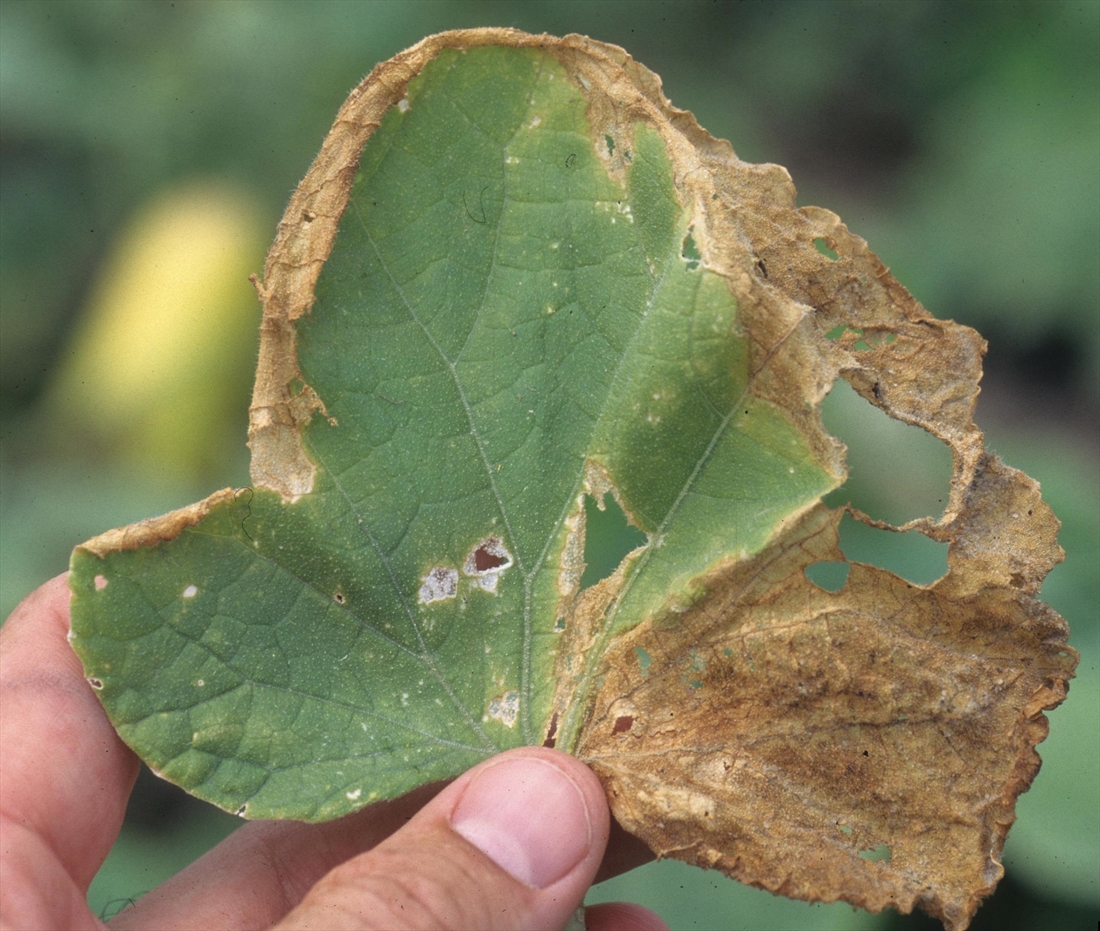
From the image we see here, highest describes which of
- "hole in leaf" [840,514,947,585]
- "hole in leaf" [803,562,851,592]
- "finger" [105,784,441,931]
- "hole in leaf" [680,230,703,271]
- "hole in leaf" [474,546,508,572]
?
"hole in leaf" [680,230,703,271]

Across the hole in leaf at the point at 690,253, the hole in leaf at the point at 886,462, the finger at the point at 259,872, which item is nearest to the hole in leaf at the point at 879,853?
the finger at the point at 259,872

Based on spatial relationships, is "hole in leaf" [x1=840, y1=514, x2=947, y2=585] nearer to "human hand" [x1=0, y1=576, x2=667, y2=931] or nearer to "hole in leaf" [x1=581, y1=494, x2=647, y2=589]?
"hole in leaf" [x1=581, y1=494, x2=647, y2=589]

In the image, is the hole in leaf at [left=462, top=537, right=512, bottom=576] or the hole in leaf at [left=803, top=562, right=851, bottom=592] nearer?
the hole in leaf at [left=462, top=537, right=512, bottom=576]

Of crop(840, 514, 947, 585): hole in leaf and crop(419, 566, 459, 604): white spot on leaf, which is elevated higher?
crop(840, 514, 947, 585): hole in leaf

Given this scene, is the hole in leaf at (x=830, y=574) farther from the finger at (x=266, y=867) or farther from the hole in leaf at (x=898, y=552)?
the finger at (x=266, y=867)

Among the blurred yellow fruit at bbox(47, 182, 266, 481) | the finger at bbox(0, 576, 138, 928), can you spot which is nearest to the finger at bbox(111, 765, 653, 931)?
the finger at bbox(0, 576, 138, 928)

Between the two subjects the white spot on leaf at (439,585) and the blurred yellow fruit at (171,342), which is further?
the blurred yellow fruit at (171,342)

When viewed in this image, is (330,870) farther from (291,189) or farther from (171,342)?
(291,189)
